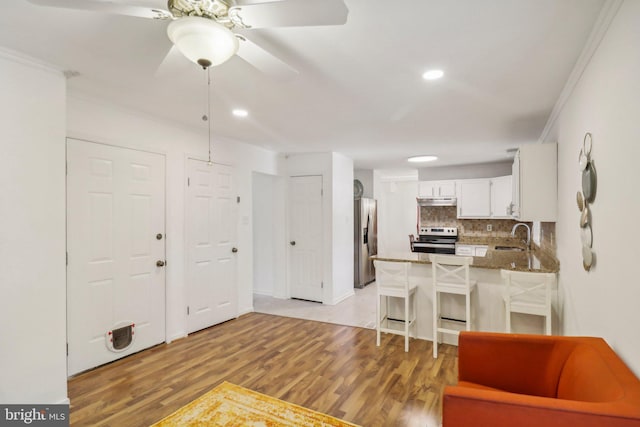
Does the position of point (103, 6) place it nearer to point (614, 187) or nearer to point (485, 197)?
point (614, 187)

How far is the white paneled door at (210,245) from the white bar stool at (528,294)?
10.9ft

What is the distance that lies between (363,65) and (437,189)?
493 centimetres

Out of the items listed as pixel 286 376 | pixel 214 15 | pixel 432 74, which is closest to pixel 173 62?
pixel 214 15

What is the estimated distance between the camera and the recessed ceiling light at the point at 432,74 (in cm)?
230

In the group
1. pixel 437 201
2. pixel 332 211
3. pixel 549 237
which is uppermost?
pixel 437 201

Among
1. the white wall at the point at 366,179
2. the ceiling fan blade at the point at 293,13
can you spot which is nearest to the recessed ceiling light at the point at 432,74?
the ceiling fan blade at the point at 293,13

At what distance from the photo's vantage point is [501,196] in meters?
5.95

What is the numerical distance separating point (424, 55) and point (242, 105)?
1.72 m

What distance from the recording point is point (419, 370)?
2990 millimetres

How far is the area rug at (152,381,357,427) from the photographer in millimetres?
2184

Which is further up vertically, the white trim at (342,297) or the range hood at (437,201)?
the range hood at (437,201)

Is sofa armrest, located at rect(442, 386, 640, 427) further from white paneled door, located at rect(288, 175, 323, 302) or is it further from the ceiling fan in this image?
white paneled door, located at rect(288, 175, 323, 302)

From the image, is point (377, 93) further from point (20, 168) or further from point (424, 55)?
point (20, 168)

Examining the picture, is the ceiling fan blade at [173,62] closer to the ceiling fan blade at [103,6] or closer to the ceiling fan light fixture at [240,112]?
the ceiling fan blade at [103,6]
